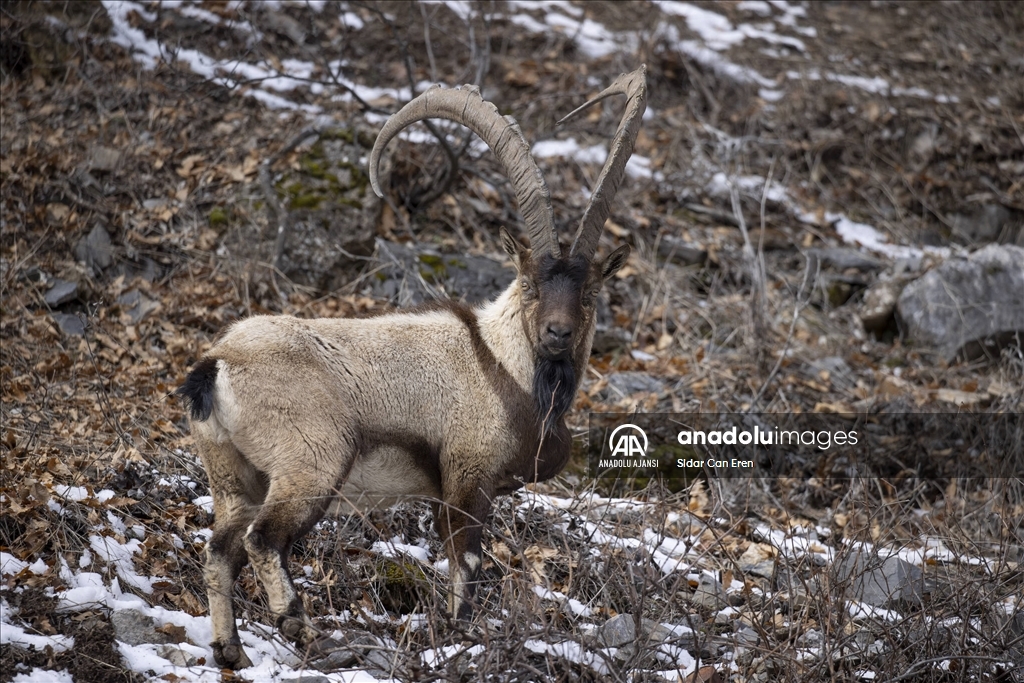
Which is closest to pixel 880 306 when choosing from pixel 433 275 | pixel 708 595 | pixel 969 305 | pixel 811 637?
pixel 969 305

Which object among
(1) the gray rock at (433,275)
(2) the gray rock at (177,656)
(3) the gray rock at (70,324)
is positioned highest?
(1) the gray rock at (433,275)

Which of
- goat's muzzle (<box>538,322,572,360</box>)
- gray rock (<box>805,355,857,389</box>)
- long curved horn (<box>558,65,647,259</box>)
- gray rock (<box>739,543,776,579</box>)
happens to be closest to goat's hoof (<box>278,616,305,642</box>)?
goat's muzzle (<box>538,322,572,360</box>)

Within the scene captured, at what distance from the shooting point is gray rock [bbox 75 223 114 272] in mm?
9289

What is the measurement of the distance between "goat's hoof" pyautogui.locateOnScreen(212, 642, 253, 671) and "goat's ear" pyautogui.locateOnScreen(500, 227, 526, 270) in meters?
2.78

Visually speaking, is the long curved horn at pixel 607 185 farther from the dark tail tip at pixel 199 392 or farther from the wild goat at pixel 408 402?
the dark tail tip at pixel 199 392

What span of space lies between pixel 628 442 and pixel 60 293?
5552mm

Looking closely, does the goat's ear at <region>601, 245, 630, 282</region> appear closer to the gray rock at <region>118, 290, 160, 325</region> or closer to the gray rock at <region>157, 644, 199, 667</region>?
the gray rock at <region>157, 644, 199, 667</region>

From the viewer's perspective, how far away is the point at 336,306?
917 centimetres

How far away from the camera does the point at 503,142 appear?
5746 millimetres

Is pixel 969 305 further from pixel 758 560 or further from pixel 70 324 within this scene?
pixel 70 324

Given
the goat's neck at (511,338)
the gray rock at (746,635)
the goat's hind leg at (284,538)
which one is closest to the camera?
the goat's hind leg at (284,538)

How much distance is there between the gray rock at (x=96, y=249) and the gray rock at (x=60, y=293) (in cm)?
45

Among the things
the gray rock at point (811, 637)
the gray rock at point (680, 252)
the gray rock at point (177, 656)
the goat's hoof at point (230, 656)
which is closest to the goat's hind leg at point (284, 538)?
the goat's hoof at point (230, 656)

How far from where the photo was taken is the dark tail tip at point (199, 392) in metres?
4.70
